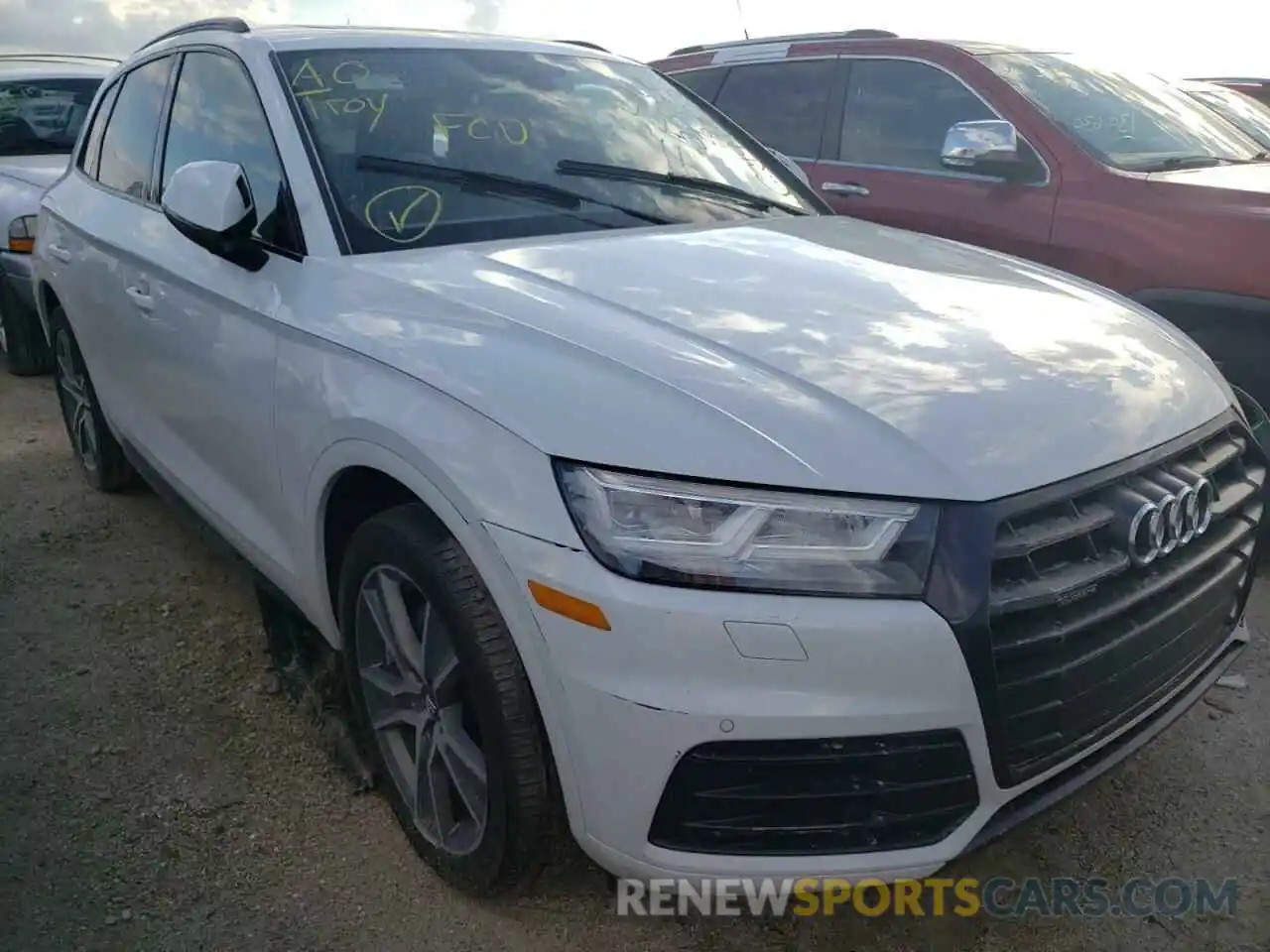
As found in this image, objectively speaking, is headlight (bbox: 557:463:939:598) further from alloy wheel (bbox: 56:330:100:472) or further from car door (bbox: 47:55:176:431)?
alloy wheel (bbox: 56:330:100:472)

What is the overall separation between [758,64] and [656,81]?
7.11 ft

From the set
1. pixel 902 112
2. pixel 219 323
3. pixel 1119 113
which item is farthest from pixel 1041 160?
pixel 219 323

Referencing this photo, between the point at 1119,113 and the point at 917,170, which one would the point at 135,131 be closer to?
the point at 917,170

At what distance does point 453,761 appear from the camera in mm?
2213

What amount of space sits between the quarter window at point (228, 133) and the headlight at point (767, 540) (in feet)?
4.07

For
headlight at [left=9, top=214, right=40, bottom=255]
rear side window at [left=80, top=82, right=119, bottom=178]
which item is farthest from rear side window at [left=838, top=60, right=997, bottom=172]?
headlight at [left=9, top=214, right=40, bottom=255]

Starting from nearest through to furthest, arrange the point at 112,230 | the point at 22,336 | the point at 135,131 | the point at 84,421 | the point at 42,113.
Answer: the point at 112,230 < the point at 135,131 < the point at 84,421 < the point at 22,336 < the point at 42,113

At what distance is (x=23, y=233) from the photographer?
5.93 metres

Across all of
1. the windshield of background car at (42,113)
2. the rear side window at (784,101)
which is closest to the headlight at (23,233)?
the windshield of background car at (42,113)

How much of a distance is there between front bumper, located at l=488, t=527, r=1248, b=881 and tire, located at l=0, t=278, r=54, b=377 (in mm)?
5647

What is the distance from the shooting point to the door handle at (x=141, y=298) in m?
3.18

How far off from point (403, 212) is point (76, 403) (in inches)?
102

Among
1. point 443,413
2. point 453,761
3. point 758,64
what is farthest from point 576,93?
point 758,64

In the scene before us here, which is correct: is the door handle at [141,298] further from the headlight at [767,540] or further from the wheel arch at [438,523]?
the headlight at [767,540]
